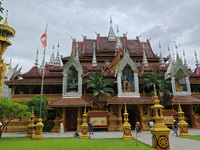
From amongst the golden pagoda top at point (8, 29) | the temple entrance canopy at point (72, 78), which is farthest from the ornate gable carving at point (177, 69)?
the golden pagoda top at point (8, 29)

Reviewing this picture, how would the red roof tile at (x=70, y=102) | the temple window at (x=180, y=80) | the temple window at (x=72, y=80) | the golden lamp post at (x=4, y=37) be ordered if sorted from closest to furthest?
the red roof tile at (x=70, y=102) → the temple window at (x=72, y=80) → the temple window at (x=180, y=80) → the golden lamp post at (x=4, y=37)

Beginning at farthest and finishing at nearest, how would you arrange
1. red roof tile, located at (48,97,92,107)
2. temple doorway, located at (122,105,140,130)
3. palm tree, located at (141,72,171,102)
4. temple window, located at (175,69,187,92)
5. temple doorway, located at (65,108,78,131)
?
1. temple window, located at (175,69,187,92)
2. temple doorway, located at (122,105,140,130)
3. temple doorway, located at (65,108,78,131)
4. palm tree, located at (141,72,171,102)
5. red roof tile, located at (48,97,92,107)

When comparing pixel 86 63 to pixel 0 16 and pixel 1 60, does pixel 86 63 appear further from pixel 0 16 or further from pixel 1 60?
pixel 0 16

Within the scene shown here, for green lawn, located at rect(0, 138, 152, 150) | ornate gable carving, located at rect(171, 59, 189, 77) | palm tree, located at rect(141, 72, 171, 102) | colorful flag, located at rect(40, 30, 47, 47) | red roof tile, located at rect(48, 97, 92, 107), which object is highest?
colorful flag, located at rect(40, 30, 47, 47)

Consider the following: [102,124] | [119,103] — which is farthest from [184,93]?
[102,124]

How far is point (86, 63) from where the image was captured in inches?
1024

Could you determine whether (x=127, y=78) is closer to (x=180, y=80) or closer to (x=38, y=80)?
(x=180, y=80)

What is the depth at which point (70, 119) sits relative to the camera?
1708 centimetres

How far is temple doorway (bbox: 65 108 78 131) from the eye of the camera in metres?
16.4

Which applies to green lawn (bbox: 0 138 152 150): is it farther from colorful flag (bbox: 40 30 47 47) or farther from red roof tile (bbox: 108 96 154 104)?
colorful flag (bbox: 40 30 47 47)

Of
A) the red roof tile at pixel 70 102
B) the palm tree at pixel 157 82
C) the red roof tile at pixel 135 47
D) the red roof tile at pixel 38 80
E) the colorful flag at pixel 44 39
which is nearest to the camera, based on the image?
the colorful flag at pixel 44 39

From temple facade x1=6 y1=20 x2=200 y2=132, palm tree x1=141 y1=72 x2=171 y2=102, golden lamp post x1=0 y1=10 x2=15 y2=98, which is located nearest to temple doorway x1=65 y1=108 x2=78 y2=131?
temple facade x1=6 y1=20 x2=200 y2=132

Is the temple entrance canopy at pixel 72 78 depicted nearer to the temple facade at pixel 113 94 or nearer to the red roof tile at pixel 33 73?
the temple facade at pixel 113 94

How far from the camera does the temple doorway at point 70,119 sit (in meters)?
16.4
